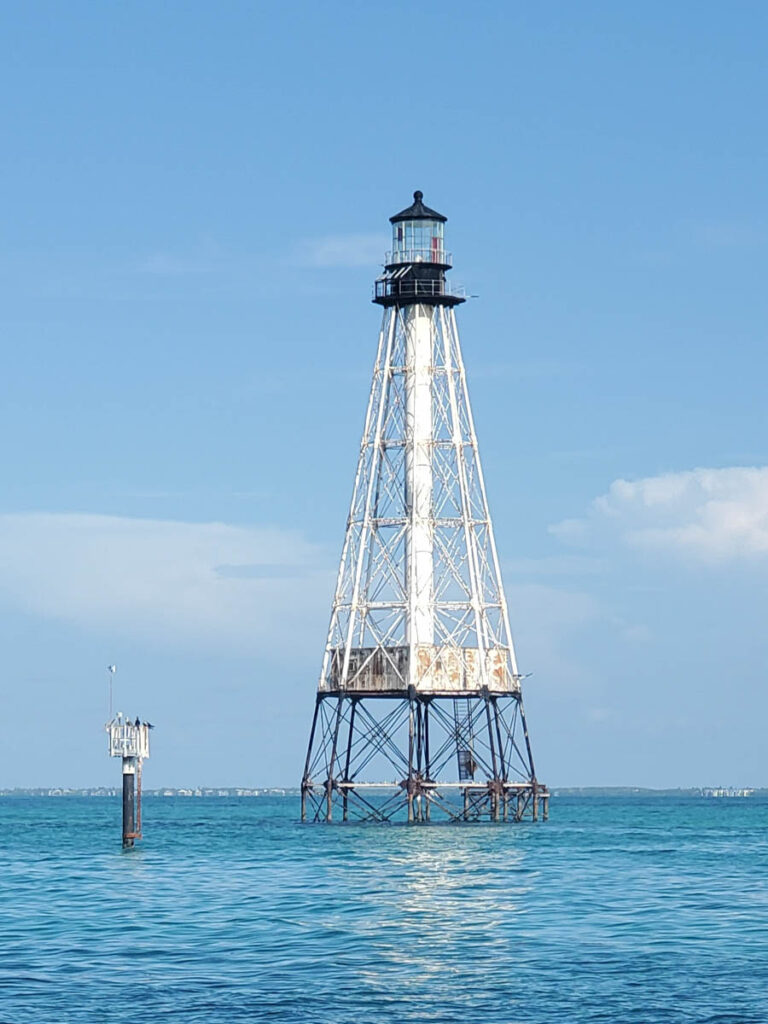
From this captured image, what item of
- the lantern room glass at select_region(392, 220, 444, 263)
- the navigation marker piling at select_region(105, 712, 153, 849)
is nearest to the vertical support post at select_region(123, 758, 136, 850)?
the navigation marker piling at select_region(105, 712, 153, 849)

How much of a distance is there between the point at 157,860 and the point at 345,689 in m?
23.2

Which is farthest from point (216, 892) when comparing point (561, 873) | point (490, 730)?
point (490, 730)

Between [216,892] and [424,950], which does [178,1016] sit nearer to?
[424,950]

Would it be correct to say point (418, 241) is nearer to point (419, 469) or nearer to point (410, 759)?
point (419, 469)

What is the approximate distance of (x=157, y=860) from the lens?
74.8 m

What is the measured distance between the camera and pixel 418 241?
326 ft

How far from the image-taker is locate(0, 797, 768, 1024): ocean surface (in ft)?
117

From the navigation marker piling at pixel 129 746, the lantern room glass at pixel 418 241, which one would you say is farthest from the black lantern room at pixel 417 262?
the navigation marker piling at pixel 129 746

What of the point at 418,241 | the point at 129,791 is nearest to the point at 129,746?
the point at 129,791

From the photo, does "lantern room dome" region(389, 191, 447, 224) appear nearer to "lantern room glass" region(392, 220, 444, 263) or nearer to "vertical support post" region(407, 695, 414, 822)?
"lantern room glass" region(392, 220, 444, 263)

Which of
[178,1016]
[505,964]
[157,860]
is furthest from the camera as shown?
[157,860]

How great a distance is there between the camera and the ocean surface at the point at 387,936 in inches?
1407

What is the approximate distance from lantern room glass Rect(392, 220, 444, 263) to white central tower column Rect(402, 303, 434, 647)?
8.65 ft

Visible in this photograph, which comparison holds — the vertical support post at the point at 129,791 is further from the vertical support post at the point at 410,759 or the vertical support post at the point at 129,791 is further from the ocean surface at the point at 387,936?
the vertical support post at the point at 410,759
